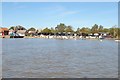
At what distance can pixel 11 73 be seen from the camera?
24062mm

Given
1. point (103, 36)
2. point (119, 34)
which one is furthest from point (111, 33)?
point (119, 34)

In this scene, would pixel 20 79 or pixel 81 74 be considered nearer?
pixel 20 79

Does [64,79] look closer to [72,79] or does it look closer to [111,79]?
[72,79]

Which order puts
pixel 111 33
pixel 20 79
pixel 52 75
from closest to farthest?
pixel 20 79 < pixel 52 75 < pixel 111 33

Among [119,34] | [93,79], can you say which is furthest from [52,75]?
[119,34]

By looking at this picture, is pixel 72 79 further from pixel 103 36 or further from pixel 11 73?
pixel 103 36

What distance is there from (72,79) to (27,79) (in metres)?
3.21

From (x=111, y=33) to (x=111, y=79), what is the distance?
16640 cm

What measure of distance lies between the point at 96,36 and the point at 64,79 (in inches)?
6974

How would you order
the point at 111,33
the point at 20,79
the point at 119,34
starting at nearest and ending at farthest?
the point at 20,79, the point at 119,34, the point at 111,33

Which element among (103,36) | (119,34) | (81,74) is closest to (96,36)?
(103,36)

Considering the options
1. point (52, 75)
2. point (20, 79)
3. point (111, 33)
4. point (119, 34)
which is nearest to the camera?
point (20, 79)

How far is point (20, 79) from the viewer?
19953 millimetres

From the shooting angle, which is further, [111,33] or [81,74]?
[111,33]
